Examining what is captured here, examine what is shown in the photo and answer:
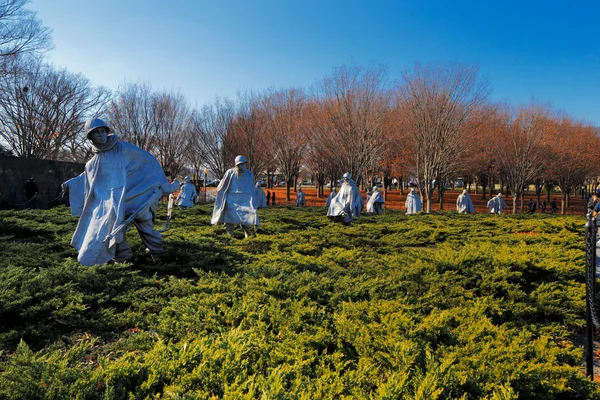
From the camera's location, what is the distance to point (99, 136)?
5.76 metres

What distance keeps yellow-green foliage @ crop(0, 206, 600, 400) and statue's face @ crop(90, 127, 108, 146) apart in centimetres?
185

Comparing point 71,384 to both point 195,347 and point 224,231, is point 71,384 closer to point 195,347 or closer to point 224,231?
point 195,347

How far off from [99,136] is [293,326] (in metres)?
4.31

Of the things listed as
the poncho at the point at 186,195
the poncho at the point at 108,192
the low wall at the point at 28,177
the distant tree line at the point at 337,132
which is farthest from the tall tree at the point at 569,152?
the low wall at the point at 28,177

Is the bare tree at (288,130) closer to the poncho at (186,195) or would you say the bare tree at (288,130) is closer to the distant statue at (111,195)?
the poncho at (186,195)

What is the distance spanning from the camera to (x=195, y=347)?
9.30 feet

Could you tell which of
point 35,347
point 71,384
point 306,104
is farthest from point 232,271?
point 306,104

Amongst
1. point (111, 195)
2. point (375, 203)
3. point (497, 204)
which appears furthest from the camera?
point (497, 204)

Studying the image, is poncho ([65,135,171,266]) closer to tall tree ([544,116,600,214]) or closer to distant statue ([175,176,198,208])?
distant statue ([175,176,198,208])

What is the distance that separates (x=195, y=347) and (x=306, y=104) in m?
35.7

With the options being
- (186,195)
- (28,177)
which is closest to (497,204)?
(186,195)

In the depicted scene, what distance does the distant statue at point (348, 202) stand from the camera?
13.5 metres

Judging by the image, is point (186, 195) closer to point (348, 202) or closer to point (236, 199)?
point (348, 202)

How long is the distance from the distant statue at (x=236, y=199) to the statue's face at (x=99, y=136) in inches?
164
